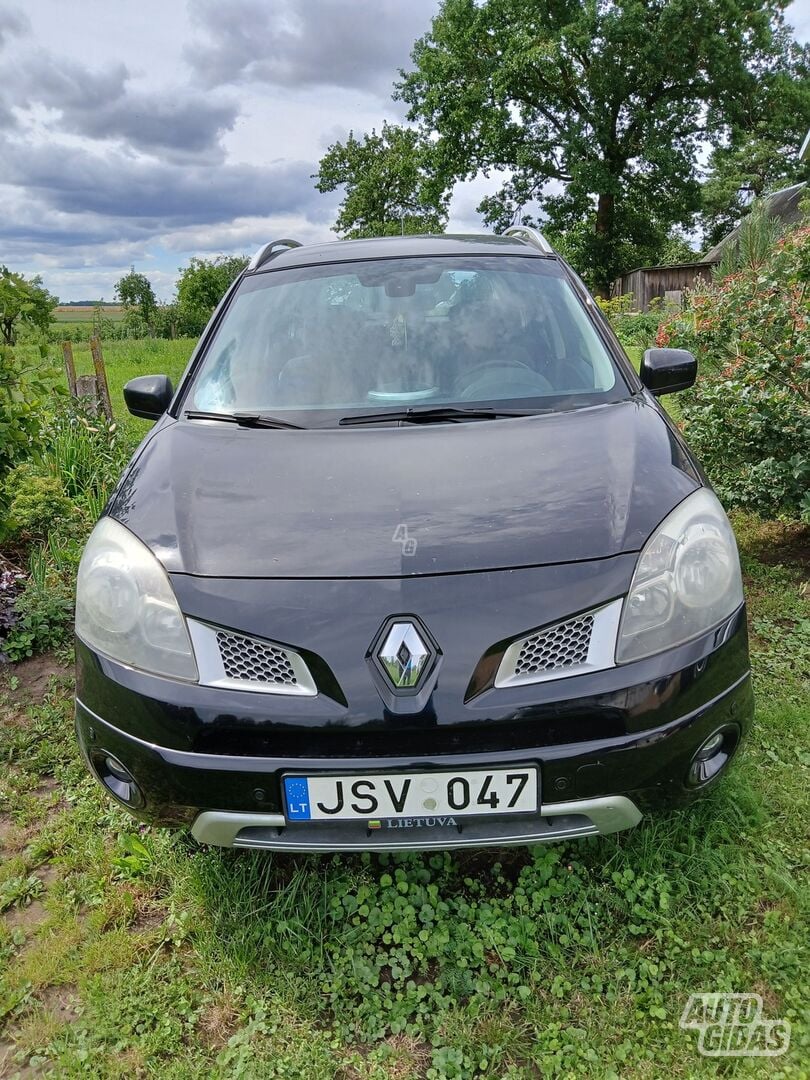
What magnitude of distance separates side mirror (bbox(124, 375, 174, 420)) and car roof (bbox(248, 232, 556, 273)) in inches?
26.3

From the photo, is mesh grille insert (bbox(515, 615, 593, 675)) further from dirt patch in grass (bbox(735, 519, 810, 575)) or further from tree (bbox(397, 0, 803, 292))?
tree (bbox(397, 0, 803, 292))

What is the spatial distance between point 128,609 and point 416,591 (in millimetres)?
639

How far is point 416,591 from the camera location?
1526 millimetres

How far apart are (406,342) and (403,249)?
653 mm

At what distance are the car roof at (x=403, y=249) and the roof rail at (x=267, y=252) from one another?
0.6 inches

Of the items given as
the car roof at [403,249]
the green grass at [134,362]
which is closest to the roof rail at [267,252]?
the car roof at [403,249]

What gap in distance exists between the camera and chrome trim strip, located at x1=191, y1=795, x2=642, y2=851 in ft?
5.05

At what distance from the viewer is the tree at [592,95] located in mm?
23484

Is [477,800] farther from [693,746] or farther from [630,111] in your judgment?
[630,111]

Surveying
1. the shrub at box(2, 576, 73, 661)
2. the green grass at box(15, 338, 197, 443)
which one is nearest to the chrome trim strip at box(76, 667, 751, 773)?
the shrub at box(2, 576, 73, 661)

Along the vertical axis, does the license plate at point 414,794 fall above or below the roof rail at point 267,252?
below

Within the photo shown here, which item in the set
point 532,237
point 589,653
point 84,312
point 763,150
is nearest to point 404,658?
point 589,653

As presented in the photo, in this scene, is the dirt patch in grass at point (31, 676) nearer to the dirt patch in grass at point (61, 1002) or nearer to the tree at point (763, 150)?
the dirt patch in grass at point (61, 1002)

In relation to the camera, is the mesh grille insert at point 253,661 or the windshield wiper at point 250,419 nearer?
the mesh grille insert at point 253,661
